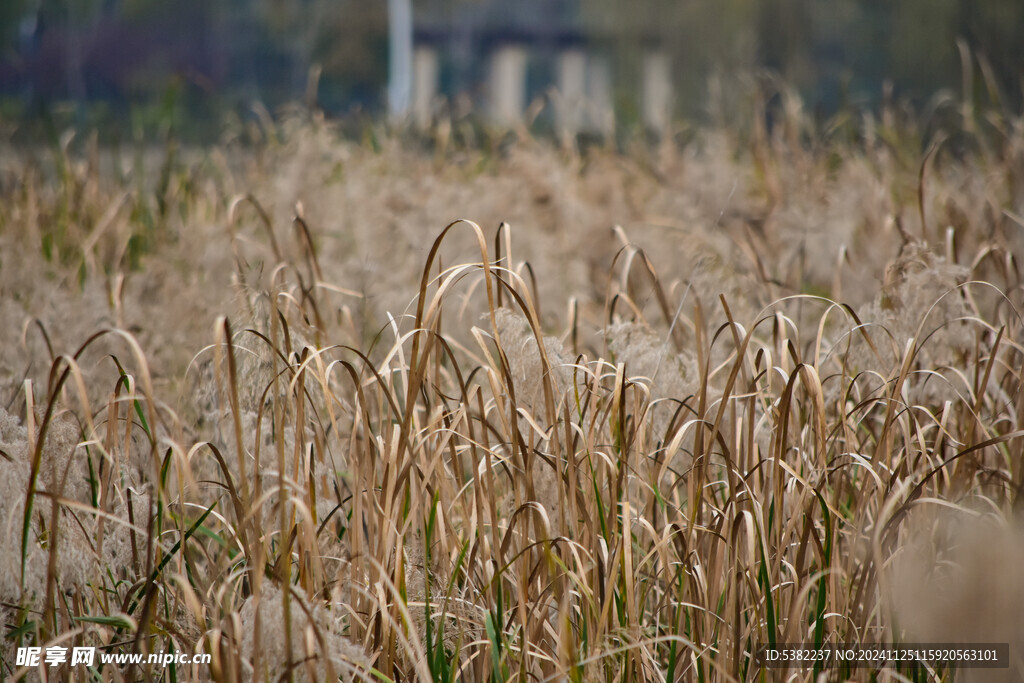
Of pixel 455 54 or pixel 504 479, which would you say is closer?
pixel 504 479

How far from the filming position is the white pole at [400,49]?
22.2 feet

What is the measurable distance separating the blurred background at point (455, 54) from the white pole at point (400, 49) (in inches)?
0.4

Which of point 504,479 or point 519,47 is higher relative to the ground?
point 519,47

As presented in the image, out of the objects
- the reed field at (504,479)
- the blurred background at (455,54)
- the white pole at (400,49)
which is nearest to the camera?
the reed field at (504,479)

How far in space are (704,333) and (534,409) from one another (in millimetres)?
770

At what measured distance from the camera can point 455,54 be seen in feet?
22.5

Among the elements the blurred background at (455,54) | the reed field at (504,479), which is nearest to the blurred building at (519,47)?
the blurred background at (455,54)

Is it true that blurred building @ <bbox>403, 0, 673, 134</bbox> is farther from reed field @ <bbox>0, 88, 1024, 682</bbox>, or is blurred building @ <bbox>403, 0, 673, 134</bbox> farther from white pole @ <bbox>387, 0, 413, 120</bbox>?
reed field @ <bbox>0, 88, 1024, 682</bbox>

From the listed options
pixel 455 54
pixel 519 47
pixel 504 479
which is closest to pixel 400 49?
pixel 455 54

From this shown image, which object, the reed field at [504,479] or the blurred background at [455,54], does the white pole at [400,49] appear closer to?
the blurred background at [455,54]

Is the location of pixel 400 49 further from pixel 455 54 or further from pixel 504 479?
pixel 504 479

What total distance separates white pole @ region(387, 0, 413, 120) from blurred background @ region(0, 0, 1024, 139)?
0.01 metres

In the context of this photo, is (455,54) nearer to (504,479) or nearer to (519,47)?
(519,47)

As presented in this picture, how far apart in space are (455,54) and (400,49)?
1.61ft
